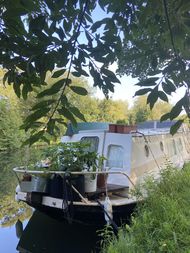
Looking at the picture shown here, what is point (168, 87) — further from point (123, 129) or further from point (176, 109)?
point (123, 129)

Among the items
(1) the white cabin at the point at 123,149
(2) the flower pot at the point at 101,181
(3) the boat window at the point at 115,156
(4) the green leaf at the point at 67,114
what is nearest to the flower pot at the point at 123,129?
(1) the white cabin at the point at 123,149

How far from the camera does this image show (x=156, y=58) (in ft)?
4.40

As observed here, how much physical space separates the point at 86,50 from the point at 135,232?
11.7 feet

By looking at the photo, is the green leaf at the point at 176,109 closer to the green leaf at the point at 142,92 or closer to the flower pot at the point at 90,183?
the green leaf at the point at 142,92

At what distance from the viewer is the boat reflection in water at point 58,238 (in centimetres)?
632

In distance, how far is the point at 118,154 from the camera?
7293 millimetres

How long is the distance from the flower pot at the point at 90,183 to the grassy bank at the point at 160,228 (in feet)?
2.99

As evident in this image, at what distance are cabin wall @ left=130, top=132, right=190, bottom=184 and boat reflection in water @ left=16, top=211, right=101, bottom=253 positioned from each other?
1490 mm

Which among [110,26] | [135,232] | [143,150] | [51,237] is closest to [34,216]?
[51,237]

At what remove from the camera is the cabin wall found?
23.9 feet

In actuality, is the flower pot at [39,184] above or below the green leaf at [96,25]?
below

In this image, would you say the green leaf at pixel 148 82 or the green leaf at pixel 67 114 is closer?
the green leaf at pixel 148 82

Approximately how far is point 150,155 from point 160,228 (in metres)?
4.06

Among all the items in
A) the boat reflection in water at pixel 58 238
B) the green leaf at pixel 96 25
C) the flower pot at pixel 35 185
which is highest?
the green leaf at pixel 96 25
